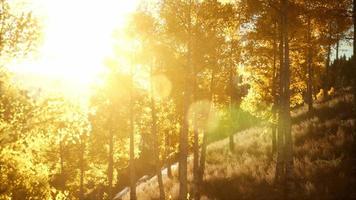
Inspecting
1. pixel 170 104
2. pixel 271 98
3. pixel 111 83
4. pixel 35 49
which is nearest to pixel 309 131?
pixel 271 98

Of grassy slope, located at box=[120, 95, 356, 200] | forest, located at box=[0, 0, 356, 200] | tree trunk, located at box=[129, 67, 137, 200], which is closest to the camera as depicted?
forest, located at box=[0, 0, 356, 200]

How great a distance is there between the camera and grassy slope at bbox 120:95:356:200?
15.6 meters

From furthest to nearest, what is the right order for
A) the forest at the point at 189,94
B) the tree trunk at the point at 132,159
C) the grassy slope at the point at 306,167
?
the tree trunk at the point at 132,159 → the grassy slope at the point at 306,167 → the forest at the point at 189,94

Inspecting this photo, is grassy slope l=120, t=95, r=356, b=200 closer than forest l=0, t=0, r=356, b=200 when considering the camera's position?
No

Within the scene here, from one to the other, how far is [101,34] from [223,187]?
11.0m

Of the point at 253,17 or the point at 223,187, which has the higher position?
the point at 253,17

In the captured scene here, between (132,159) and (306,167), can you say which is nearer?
(306,167)

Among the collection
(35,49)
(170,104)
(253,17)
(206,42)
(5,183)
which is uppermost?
(253,17)

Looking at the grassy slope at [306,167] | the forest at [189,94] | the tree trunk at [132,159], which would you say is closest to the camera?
the forest at [189,94]

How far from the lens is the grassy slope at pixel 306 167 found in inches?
614

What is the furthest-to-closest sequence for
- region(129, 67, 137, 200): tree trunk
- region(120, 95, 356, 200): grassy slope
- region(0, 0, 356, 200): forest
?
region(129, 67, 137, 200): tree trunk < region(120, 95, 356, 200): grassy slope < region(0, 0, 356, 200): forest

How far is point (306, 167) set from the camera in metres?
18.1

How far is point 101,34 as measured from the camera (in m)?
23.2

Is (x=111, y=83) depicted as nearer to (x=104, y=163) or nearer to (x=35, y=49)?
(x=35, y=49)
